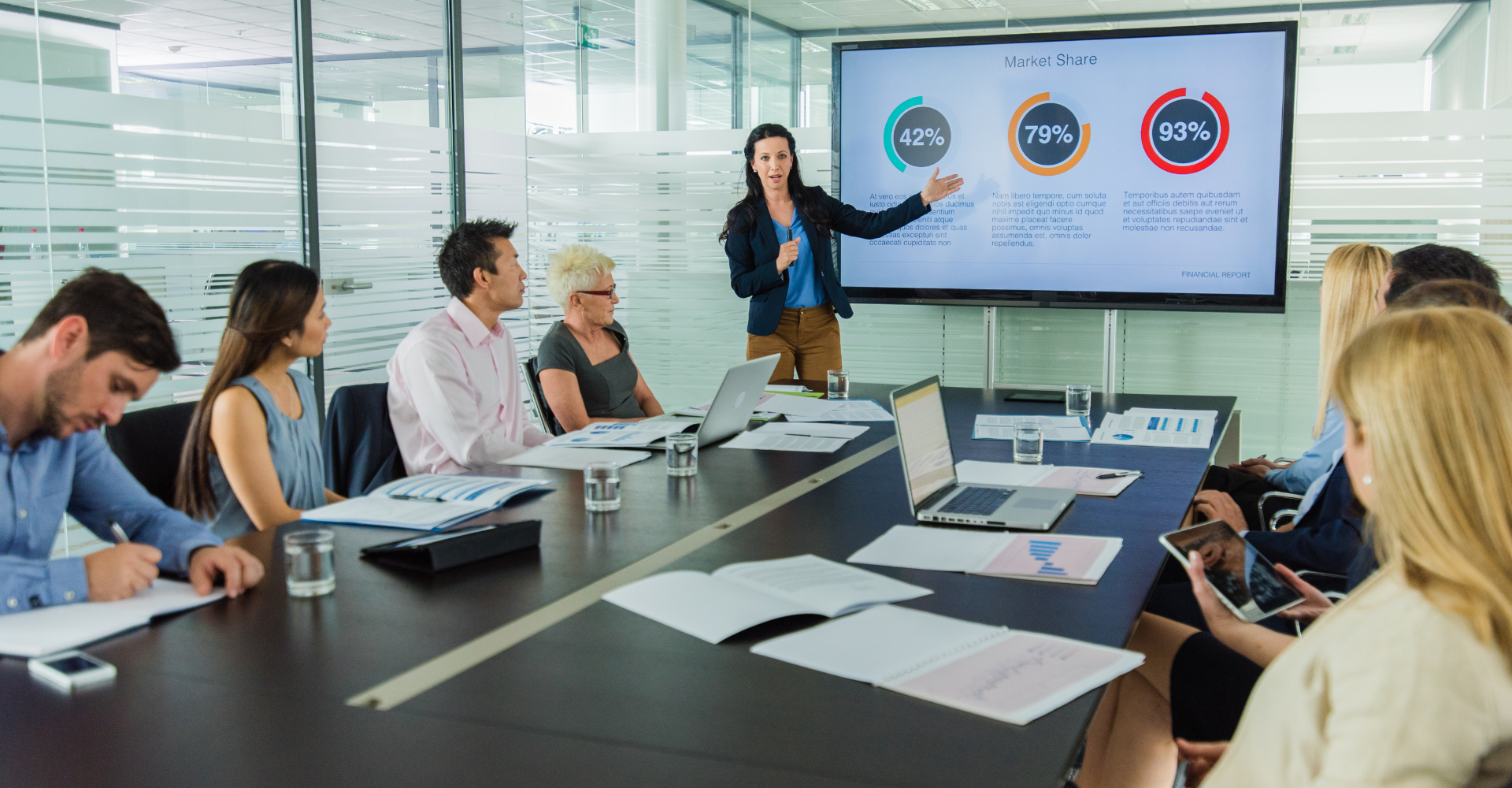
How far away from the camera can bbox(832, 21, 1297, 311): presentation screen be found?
505 cm

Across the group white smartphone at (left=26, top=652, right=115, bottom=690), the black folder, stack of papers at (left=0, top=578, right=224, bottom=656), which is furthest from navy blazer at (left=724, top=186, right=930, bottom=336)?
white smartphone at (left=26, top=652, right=115, bottom=690)

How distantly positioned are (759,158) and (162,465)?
2.94 metres

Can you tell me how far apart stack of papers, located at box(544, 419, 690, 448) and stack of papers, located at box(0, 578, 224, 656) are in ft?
4.44

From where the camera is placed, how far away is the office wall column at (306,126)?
4.46 m

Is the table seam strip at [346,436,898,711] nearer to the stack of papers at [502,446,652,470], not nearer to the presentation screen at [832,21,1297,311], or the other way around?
the stack of papers at [502,446,652,470]

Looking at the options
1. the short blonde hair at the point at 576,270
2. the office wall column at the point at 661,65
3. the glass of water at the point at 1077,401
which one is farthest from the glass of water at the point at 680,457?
the office wall column at the point at 661,65

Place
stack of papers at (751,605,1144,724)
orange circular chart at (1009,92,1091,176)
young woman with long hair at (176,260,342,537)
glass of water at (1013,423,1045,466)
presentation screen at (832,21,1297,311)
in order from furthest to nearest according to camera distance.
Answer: orange circular chart at (1009,92,1091,176), presentation screen at (832,21,1297,311), glass of water at (1013,423,1045,466), young woman with long hair at (176,260,342,537), stack of papers at (751,605,1144,724)

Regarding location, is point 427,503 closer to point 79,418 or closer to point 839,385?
point 79,418

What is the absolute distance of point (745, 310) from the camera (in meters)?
6.19

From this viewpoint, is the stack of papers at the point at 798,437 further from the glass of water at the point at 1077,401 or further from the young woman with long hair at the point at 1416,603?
the young woman with long hair at the point at 1416,603

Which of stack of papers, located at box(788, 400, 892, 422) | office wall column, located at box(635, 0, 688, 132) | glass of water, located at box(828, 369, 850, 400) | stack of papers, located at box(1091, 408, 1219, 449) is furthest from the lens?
office wall column, located at box(635, 0, 688, 132)

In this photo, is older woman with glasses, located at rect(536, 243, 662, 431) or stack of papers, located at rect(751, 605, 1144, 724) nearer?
stack of papers, located at rect(751, 605, 1144, 724)

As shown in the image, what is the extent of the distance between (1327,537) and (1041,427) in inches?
32.3

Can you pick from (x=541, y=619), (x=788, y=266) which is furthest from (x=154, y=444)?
(x=788, y=266)
